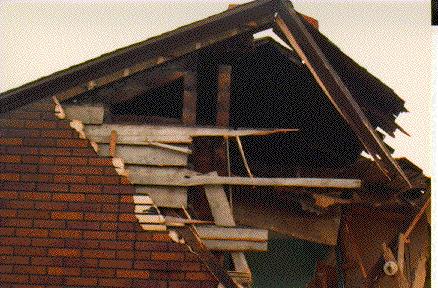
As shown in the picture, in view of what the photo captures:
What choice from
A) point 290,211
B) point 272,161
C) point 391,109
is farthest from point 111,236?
point 391,109

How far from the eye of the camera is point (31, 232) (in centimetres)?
635

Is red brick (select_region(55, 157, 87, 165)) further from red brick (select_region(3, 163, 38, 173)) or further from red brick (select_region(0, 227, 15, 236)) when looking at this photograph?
red brick (select_region(0, 227, 15, 236))

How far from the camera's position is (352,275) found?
8516 mm

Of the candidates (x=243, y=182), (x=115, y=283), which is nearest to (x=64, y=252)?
(x=115, y=283)

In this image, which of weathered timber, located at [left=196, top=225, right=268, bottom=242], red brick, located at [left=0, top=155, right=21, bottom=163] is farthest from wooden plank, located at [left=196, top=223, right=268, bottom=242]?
red brick, located at [left=0, top=155, right=21, bottom=163]

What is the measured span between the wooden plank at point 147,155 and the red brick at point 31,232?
3.00 feet

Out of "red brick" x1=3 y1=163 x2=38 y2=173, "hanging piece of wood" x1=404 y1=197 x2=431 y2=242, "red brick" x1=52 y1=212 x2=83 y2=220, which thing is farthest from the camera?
"hanging piece of wood" x1=404 y1=197 x2=431 y2=242

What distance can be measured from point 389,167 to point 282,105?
180 cm

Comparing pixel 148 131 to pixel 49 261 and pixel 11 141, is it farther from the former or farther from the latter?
pixel 49 261

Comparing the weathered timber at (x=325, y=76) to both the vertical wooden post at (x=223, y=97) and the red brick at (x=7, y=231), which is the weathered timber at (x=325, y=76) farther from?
the red brick at (x=7, y=231)

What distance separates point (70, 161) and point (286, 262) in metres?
3.88

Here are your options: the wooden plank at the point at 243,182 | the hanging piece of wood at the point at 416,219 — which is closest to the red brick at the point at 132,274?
the wooden plank at the point at 243,182

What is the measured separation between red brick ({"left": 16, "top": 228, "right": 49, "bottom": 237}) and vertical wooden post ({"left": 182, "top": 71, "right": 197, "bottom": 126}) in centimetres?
171

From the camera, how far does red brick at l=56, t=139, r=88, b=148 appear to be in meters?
6.49
